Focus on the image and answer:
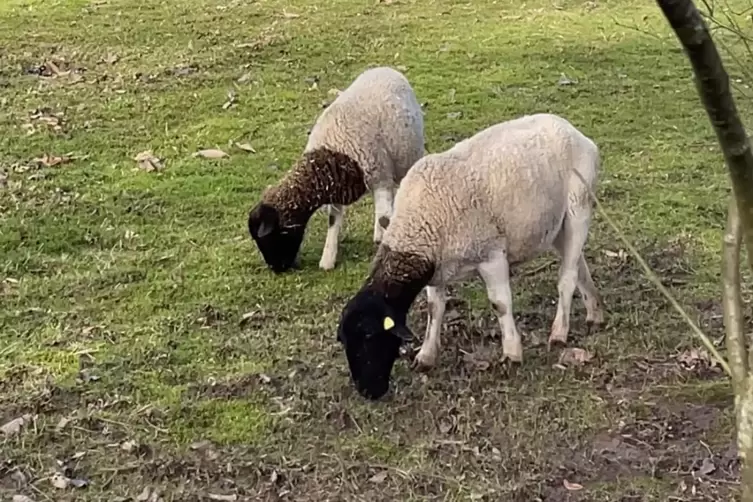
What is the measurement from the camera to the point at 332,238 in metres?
7.82

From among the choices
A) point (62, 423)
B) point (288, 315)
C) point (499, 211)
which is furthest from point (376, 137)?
point (62, 423)

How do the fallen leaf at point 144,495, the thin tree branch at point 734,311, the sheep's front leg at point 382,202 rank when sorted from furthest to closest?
the sheep's front leg at point 382,202
the fallen leaf at point 144,495
the thin tree branch at point 734,311

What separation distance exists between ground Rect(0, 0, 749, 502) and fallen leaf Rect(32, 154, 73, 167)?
0.14 ft

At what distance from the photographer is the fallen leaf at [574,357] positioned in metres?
6.21

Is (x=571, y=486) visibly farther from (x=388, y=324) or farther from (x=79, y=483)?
(x=79, y=483)

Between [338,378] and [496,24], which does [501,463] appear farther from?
[496,24]

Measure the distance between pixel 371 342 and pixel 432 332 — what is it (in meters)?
0.62

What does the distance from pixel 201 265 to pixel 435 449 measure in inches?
117

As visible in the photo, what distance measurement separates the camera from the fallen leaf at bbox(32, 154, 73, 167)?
376 inches

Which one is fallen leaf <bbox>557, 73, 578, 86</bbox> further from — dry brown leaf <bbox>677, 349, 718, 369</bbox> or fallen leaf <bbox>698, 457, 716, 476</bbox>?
fallen leaf <bbox>698, 457, 716, 476</bbox>

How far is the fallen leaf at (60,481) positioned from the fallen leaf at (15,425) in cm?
50

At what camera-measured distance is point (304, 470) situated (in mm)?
5168

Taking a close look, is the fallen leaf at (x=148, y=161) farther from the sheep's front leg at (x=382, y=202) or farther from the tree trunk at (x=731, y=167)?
the tree trunk at (x=731, y=167)

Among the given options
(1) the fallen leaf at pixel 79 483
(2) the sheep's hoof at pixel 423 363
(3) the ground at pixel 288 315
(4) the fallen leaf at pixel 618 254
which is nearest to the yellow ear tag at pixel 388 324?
(3) the ground at pixel 288 315
